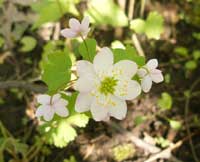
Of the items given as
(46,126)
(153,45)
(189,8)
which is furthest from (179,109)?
(46,126)

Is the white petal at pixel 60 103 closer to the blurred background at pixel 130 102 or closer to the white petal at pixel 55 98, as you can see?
the white petal at pixel 55 98

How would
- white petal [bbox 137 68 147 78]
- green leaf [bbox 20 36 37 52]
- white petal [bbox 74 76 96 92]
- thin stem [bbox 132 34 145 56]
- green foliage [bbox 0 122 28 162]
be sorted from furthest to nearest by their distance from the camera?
green leaf [bbox 20 36 37 52]
thin stem [bbox 132 34 145 56]
green foliage [bbox 0 122 28 162]
white petal [bbox 137 68 147 78]
white petal [bbox 74 76 96 92]

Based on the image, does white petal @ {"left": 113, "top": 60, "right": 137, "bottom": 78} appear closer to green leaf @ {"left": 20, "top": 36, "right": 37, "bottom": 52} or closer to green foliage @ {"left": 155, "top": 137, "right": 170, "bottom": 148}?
green foliage @ {"left": 155, "top": 137, "right": 170, "bottom": 148}

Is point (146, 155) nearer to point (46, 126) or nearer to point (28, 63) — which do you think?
point (46, 126)

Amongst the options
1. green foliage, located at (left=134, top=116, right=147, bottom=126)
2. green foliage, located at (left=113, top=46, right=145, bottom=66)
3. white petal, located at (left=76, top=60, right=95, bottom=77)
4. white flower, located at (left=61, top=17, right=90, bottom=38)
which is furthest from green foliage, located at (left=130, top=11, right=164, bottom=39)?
white petal, located at (left=76, top=60, right=95, bottom=77)

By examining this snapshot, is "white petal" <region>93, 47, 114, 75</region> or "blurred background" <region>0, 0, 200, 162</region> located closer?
"white petal" <region>93, 47, 114, 75</region>

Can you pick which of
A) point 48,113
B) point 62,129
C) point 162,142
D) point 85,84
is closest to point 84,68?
point 85,84

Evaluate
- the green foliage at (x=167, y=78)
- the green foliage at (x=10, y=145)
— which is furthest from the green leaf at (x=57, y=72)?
the green foliage at (x=167, y=78)
